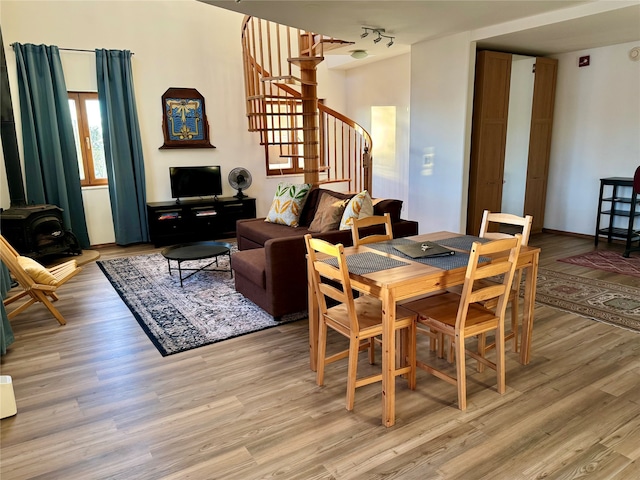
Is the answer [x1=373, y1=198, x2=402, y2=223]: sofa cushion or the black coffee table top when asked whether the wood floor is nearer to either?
the black coffee table top

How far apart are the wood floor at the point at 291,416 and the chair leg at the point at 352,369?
0.07 metres

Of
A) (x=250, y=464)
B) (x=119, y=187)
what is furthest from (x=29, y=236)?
(x=250, y=464)

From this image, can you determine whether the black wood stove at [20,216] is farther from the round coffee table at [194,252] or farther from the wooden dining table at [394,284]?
the wooden dining table at [394,284]

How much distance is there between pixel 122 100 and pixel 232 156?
1.73m

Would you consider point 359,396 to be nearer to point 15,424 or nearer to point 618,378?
point 618,378

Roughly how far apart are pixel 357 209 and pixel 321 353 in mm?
1649

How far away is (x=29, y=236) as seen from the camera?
16.2 ft

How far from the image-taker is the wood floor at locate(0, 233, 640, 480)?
197 cm

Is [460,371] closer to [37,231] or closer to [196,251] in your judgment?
[196,251]

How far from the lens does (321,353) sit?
2545 mm

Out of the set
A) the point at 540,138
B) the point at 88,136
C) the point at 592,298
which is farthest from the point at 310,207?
the point at 540,138

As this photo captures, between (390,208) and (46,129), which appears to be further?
(46,129)

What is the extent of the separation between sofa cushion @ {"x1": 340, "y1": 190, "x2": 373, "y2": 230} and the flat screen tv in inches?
130

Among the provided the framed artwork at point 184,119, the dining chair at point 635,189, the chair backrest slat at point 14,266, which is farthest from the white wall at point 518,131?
the chair backrest slat at point 14,266
